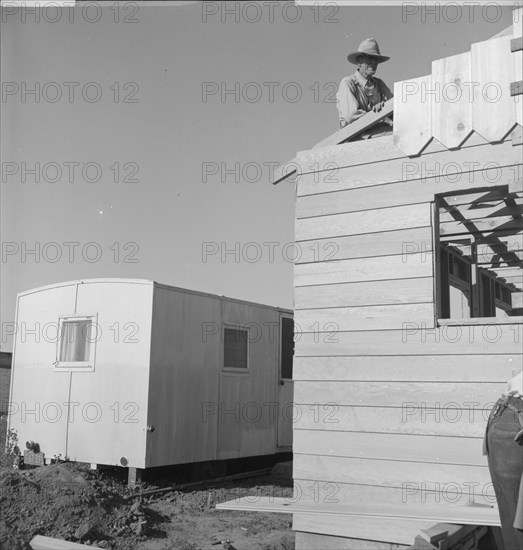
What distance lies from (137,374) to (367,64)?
5.64m

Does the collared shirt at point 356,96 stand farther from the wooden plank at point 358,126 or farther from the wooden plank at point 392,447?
the wooden plank at point 392,447

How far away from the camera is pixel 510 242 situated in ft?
30.3

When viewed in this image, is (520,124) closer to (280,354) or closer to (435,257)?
(435,257)

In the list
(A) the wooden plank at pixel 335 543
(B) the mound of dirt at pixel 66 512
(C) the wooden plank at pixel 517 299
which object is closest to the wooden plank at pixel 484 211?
(A) the wooden plank at pixel 335 543

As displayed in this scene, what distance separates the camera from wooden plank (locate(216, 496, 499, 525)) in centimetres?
465

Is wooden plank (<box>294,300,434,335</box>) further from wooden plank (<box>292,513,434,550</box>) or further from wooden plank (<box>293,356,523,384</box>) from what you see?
wooden plank (<box>292,513,434,550</box>)

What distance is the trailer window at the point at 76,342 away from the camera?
10469mm

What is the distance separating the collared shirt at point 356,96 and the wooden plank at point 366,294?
1.80 m

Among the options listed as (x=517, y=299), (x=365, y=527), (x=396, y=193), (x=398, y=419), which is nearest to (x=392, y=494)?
(x=365, y=527)

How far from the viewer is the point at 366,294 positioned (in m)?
6.00

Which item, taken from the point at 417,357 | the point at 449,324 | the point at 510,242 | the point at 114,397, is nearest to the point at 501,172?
the point at 449,324

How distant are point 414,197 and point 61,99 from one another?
6.25 metres

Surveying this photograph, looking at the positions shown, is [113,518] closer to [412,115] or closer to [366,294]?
[366,294]

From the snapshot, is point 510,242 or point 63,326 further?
point 63,326
